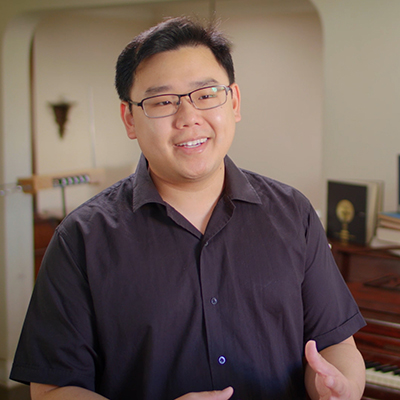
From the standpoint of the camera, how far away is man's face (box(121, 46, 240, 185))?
114 cm

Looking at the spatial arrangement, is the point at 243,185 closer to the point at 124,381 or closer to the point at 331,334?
the point at 331,334

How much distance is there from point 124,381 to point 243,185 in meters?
0.56

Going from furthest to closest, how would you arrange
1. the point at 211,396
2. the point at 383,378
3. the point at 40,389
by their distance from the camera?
the point at 383,378, the point at 40,389, the point at 211,396

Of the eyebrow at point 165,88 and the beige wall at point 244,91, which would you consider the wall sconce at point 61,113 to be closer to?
the beige wall at point 244,91

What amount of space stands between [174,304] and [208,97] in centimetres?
49

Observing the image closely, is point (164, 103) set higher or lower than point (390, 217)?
higher

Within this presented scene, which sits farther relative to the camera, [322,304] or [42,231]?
[42,231]

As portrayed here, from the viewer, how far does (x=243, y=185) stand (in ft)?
4.23

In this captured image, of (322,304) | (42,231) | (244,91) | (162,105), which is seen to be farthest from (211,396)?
(244,91)

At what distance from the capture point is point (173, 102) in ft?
3.78

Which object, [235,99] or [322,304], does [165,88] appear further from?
[322,304]

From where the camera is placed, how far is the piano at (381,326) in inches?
70.1

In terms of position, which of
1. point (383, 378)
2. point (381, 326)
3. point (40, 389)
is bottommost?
point (383, 378)

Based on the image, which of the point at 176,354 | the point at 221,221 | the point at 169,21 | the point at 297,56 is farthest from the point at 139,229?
the point at 297,56
